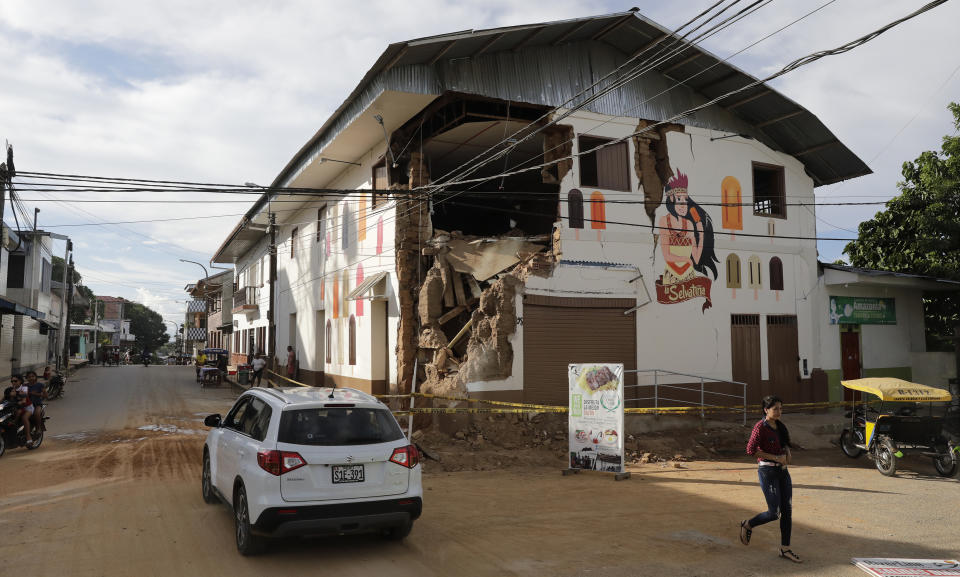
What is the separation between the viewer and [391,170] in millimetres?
16812

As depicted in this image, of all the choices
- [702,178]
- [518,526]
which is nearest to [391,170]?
[702,178]

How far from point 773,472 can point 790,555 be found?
0.80 meters

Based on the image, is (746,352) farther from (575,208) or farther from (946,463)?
(575,208)

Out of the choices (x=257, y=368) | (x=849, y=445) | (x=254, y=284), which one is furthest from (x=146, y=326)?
(x=849, y=445)

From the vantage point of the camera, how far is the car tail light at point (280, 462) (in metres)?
5.88

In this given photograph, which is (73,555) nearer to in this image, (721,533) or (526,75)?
(721,533)

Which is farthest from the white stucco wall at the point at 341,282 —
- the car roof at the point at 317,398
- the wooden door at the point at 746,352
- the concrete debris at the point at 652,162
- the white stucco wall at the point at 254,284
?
the wooden door at the point at 746,352

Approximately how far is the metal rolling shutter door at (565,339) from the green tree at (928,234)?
1177 cm

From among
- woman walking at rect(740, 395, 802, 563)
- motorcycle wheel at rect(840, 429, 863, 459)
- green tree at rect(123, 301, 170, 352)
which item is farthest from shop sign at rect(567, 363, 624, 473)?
green tree at rect(123, 301, 170, 352)

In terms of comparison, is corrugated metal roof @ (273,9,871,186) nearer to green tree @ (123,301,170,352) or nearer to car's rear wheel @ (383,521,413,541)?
car's rear wheel @ (383,521,413,541)

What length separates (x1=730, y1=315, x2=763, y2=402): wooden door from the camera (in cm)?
1764

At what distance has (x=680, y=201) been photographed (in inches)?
677

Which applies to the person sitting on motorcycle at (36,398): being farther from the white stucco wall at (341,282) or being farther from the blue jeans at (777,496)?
the blue jeans at (777,496)

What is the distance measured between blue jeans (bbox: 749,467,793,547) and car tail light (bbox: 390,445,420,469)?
3.58 metres
